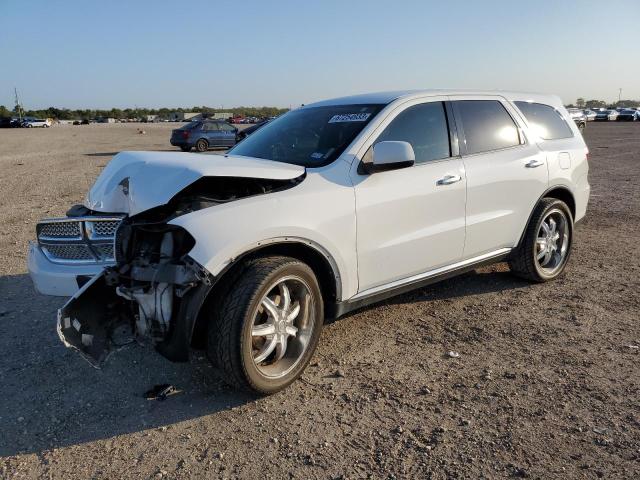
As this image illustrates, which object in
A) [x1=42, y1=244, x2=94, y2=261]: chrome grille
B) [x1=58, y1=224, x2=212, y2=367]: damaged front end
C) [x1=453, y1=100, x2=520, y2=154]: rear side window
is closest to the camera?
[x1=58, y1=224, x2=212, y2=367]: damaged front end

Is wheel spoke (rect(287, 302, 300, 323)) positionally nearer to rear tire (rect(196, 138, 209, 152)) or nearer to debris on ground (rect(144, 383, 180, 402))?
debris on ground (rect(144, 383, 180, 402))

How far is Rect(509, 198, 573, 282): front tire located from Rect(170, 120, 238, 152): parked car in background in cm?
1840

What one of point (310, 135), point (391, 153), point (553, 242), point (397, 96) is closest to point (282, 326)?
point (391, 153)

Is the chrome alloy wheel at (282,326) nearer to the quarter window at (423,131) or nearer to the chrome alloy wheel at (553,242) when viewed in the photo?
the quarter window at (423,131)

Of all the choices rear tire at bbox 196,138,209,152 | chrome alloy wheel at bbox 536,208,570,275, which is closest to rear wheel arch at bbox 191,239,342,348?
chrome alloy wheel at bbox 536,208,570,275

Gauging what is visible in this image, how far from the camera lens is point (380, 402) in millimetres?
3191

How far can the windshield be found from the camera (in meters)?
3.85

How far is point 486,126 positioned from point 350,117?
1409 mm

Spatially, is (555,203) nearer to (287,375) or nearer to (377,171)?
(377,171)

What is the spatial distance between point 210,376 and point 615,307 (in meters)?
3.57

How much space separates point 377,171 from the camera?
3.64 metres

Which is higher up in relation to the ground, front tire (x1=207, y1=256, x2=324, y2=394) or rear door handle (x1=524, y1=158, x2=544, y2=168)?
rear door handle (x1=524, y1=158, x2=544, y2=168)

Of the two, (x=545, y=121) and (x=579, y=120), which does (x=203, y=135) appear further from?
(x=579, y=120)

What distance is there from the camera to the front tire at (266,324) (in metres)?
3.00
